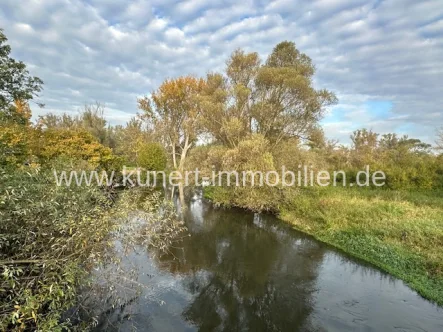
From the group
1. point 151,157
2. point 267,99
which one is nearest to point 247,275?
point 267,99

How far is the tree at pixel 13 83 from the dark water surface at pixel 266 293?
9258 millimetres

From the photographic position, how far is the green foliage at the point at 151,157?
29.7 meters

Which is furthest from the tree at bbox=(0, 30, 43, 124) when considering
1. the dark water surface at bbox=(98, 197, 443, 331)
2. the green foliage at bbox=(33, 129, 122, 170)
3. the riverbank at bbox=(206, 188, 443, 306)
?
the riverbank at bbox=(206, 188, 443, 306)

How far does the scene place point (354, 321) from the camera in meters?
6.24

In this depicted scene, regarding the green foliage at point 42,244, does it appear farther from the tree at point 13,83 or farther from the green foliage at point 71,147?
the green foliage at point 71,147

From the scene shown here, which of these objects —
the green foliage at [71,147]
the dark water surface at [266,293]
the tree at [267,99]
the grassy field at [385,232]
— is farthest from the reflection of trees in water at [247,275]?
the green foliage at [71,147]

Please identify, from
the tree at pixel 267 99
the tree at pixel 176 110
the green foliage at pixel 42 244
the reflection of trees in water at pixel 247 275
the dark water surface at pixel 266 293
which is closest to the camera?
the green foliage at pixel 42 244

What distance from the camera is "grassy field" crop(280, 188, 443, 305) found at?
8328mm

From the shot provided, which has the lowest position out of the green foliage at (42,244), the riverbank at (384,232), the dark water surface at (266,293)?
the dark water surface at (266,293)

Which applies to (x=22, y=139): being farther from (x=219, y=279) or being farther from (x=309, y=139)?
(x=309, y=139)

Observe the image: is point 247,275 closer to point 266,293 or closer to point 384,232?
point 266,293

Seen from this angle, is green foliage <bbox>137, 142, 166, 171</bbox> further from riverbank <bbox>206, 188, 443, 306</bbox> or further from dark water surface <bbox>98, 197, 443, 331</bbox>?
dark water surface <bbox>98, 197, 443, 331</bbox>

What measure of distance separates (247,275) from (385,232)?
6415mm

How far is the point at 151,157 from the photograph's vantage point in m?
29.9
